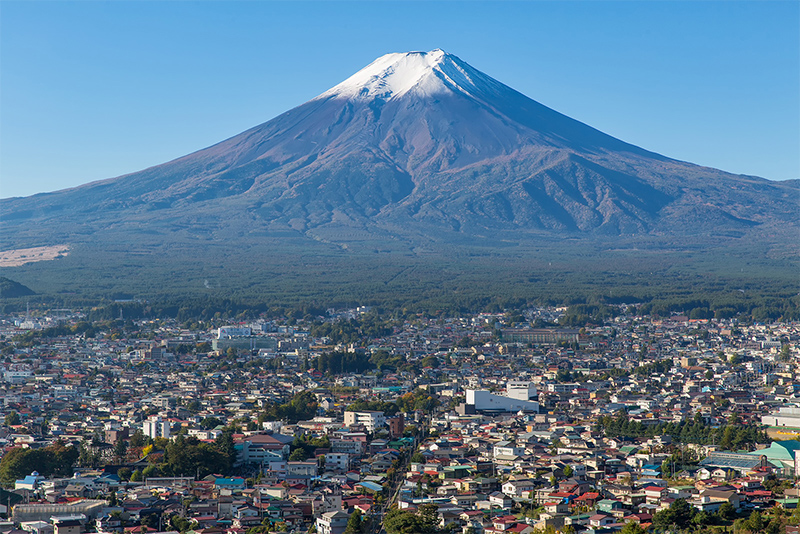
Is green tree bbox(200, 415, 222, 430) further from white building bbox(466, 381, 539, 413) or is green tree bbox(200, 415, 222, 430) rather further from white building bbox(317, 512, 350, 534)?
white building bbox(317, 512, 350, 534)

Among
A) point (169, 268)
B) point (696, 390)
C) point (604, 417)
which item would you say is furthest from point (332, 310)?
point (604, 417)

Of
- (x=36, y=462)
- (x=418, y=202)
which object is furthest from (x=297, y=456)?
(x=418, y=202)

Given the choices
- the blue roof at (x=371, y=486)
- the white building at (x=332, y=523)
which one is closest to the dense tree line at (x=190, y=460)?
the blue roof at (x=371, y=486)

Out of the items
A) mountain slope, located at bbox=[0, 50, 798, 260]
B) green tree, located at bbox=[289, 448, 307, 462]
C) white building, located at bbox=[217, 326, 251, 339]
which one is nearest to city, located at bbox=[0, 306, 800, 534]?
green tree, located at bbox=[289, 448, 307, 462]

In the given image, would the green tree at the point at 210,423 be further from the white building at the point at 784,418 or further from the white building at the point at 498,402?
the white building at the point at 784,418

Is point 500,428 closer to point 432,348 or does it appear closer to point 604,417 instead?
point 604,417

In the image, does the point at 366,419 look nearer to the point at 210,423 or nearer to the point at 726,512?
the point at 210,423
